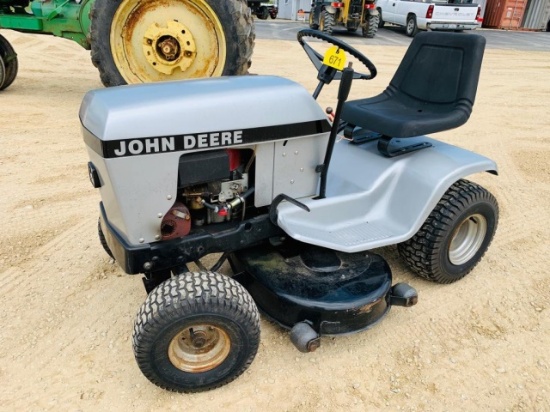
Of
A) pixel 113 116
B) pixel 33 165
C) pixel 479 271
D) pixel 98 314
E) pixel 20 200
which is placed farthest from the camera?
pixel 33 165

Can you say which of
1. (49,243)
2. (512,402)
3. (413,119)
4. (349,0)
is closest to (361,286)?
(512,402)

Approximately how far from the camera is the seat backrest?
2.47 metres

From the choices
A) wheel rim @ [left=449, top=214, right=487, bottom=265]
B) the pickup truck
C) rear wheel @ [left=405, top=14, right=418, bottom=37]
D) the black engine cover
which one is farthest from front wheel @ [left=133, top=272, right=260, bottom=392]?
rear wheel @ [left=405, top=14, right=418, bottom=37]

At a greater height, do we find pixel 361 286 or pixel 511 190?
pixel 361 286

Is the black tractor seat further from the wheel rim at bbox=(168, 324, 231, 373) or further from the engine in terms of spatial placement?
the wheel rim at bbox=(168, 324, 231, 373)

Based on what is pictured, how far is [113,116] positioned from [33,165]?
2469 mm

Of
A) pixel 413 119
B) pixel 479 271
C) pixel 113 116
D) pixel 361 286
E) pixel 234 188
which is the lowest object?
pixel 479 271

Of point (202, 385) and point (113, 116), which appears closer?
point (113, 116)

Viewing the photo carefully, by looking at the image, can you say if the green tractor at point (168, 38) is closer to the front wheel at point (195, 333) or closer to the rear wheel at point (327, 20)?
the front wheel at point (195, 333)

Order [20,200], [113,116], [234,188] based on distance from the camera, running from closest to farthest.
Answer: [113,116] → [234,188] → [20,200]

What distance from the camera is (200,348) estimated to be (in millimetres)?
1863

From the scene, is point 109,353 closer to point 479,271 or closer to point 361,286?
point 361,286

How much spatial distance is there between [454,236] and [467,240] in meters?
0.22

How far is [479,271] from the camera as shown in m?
2.72
